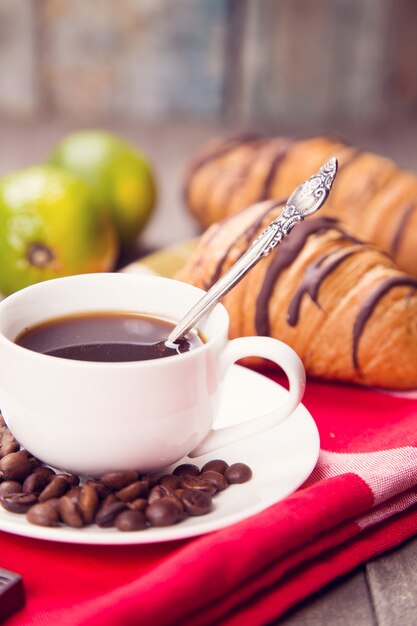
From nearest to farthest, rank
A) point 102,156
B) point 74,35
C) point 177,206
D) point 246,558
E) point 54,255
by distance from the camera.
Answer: point 246,558 < point 54,255 < point 102,156 < point 177,206 < point 74,35

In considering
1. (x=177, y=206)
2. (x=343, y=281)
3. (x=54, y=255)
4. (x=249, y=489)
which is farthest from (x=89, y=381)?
(x=177, y=206)

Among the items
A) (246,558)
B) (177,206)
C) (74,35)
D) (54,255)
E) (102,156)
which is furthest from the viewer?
(74,35)

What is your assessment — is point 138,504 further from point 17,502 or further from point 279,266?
point 279,266

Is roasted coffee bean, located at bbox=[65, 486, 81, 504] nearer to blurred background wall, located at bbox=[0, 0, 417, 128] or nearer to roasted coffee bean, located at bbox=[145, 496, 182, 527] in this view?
roasted coffee bean, located at bbox=[145, 496, 182, 527]

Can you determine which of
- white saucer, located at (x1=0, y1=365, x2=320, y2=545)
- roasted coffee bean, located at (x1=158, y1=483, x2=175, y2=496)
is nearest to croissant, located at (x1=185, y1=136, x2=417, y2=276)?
white saucer, located at (x1=0, y1=365, x2=320, y2=545)

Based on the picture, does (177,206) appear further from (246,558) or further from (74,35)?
(246,558)

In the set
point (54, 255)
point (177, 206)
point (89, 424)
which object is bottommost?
point (177, 206)
